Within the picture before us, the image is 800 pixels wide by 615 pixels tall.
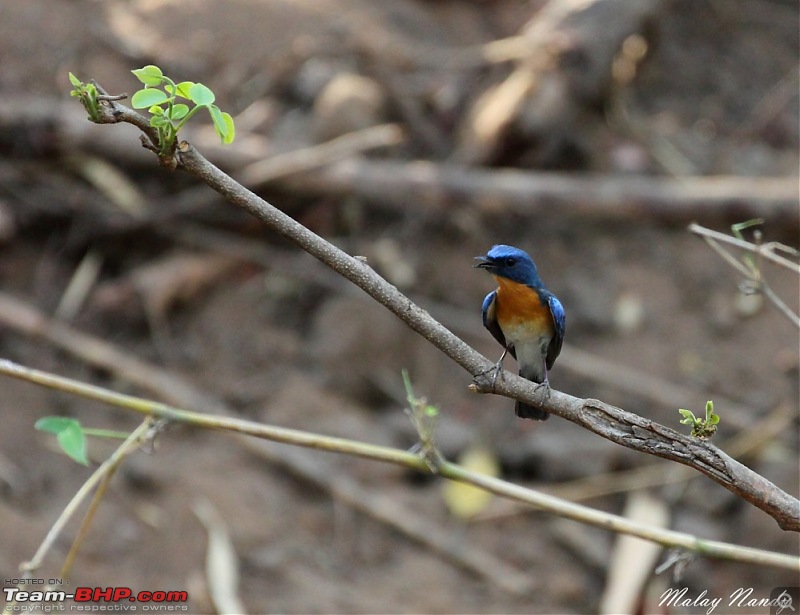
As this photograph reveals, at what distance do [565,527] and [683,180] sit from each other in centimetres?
374

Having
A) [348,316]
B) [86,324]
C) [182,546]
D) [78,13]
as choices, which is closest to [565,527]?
[348,316]

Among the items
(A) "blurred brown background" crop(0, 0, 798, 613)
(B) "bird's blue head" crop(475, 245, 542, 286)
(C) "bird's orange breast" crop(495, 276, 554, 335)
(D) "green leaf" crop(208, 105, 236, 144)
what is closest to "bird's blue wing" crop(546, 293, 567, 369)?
(C) "bird's orange breast" crop(495, 276, 554, 335)

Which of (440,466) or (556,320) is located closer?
(440,466)

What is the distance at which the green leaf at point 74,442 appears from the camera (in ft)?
9.73

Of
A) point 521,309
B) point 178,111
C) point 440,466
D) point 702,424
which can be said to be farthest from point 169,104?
point 521,309

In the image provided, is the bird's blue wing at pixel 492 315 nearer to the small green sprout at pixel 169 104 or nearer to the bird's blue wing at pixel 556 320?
the bird's blue wing at pixel 556 320

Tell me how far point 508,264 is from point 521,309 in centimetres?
38

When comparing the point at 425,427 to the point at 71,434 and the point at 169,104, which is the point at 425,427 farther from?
the point at 169,104

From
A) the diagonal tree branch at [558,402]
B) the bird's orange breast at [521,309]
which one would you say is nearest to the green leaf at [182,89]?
the diagonal tree branch at [558,402]

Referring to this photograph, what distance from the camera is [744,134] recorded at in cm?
1008

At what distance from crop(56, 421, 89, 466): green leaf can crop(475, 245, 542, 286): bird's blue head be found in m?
1.94

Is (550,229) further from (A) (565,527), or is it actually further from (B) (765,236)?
(A) (565,527)

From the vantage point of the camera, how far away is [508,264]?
170 inches

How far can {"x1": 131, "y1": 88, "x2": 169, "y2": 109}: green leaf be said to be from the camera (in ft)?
7.59
